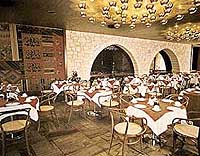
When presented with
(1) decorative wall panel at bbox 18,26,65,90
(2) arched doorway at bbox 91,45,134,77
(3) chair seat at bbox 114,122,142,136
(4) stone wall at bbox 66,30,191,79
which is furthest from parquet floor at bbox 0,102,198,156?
(2) arched doorway at bbox 91,45,134,77

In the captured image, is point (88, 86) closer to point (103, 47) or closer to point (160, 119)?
point (160, 119)

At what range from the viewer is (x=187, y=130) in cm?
276

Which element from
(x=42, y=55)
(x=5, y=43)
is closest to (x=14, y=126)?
(x=5, y=43)

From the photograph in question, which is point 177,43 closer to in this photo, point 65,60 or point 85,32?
point 85,32

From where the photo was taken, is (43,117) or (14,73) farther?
(14,73)

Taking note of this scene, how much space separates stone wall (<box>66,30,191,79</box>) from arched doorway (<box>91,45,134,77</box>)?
427 mm

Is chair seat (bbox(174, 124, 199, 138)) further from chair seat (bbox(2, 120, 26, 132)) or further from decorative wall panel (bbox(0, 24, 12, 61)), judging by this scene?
decorative wall panel (bbox(0, 24, 12, 61))

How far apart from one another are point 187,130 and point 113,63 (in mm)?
7324

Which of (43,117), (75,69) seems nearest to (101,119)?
(43,117)

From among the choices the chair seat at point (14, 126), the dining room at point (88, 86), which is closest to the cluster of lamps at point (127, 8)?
the dining room at point (88, 86)

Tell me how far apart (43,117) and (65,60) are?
9.63 feet

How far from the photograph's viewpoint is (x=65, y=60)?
23.4ft

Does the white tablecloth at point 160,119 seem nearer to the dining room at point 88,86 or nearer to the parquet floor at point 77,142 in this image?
the dining room at point 88,86

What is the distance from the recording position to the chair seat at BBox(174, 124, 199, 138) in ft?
8.59
